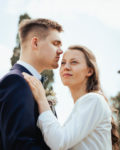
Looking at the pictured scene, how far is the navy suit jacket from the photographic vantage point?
2.97 metres

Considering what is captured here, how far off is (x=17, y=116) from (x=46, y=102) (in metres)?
0.52

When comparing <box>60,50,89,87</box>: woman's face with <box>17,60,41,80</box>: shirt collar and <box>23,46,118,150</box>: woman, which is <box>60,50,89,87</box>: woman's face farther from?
<box>17,60,41,80</box>: shirt collar

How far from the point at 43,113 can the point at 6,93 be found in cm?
51

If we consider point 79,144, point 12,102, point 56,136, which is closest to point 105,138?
point 79,144

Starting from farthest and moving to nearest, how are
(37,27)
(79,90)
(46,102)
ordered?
(79,90), (37,27), (46,102)

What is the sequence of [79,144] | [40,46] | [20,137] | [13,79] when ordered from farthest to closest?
1. [40,46]
2. [79,144]
3. [13,79]
4. [20,137]

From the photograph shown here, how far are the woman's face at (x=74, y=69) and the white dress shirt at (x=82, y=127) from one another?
57 cm

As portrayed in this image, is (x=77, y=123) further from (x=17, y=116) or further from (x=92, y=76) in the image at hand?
(x=92, y=76)

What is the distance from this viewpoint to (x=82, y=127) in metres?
3.29

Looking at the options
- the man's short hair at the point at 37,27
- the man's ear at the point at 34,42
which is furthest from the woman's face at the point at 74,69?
the man's ear at the point at 34,42

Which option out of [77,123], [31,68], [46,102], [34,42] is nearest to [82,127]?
[77,123]

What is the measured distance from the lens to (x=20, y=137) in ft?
9.70

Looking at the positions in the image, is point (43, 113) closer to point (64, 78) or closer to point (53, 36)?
point (64, 78)

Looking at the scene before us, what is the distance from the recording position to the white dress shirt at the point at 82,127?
3.20m
